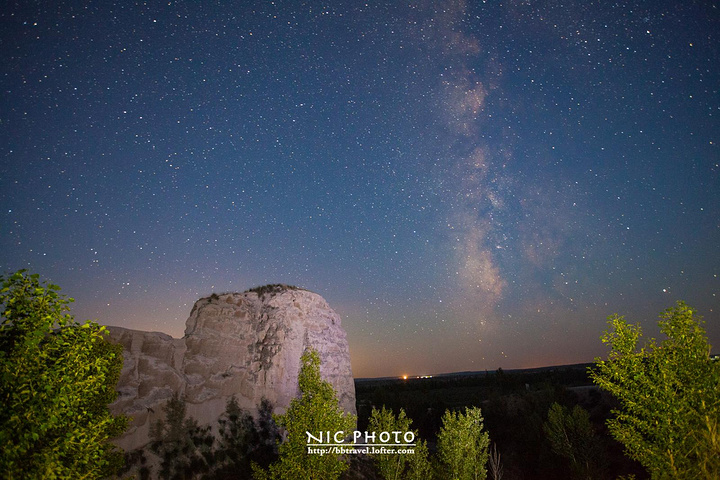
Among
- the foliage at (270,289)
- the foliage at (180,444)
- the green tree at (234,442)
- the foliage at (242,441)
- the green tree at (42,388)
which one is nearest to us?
the green tree at (42,388)

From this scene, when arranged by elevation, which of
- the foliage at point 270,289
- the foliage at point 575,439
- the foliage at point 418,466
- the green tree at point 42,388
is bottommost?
the foliage at point 575,439

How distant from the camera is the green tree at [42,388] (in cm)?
790

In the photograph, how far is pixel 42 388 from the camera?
8.52 metres

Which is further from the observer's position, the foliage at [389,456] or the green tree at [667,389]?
the foliage at [389,456]

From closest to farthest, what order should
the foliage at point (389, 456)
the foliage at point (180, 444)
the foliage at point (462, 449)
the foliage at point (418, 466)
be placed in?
the foliage at point (418, 466)
the foliage at point (462, 449)
the foliage at point (389, 456)
the foliage at point (180, 444)

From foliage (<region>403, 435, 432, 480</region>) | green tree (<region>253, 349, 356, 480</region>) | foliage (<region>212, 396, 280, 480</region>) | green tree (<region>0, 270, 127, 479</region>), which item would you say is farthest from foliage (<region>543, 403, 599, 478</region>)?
green tree (<region>0, 270, 127, 479</region>)

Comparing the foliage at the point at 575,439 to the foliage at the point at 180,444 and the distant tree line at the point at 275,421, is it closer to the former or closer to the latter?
the distant tree line at the point at 275,421

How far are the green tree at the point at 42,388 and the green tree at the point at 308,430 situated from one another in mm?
7452

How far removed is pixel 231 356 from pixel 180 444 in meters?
6.99

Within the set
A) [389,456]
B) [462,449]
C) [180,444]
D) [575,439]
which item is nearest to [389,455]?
[389,456]

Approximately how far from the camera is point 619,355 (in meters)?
16.0

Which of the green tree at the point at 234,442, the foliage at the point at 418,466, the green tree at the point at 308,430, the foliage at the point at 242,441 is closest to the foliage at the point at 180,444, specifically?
the green tree at the point at 234,442

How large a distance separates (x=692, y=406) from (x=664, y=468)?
2.59 meters

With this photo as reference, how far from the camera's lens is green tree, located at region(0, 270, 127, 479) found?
311 inches
